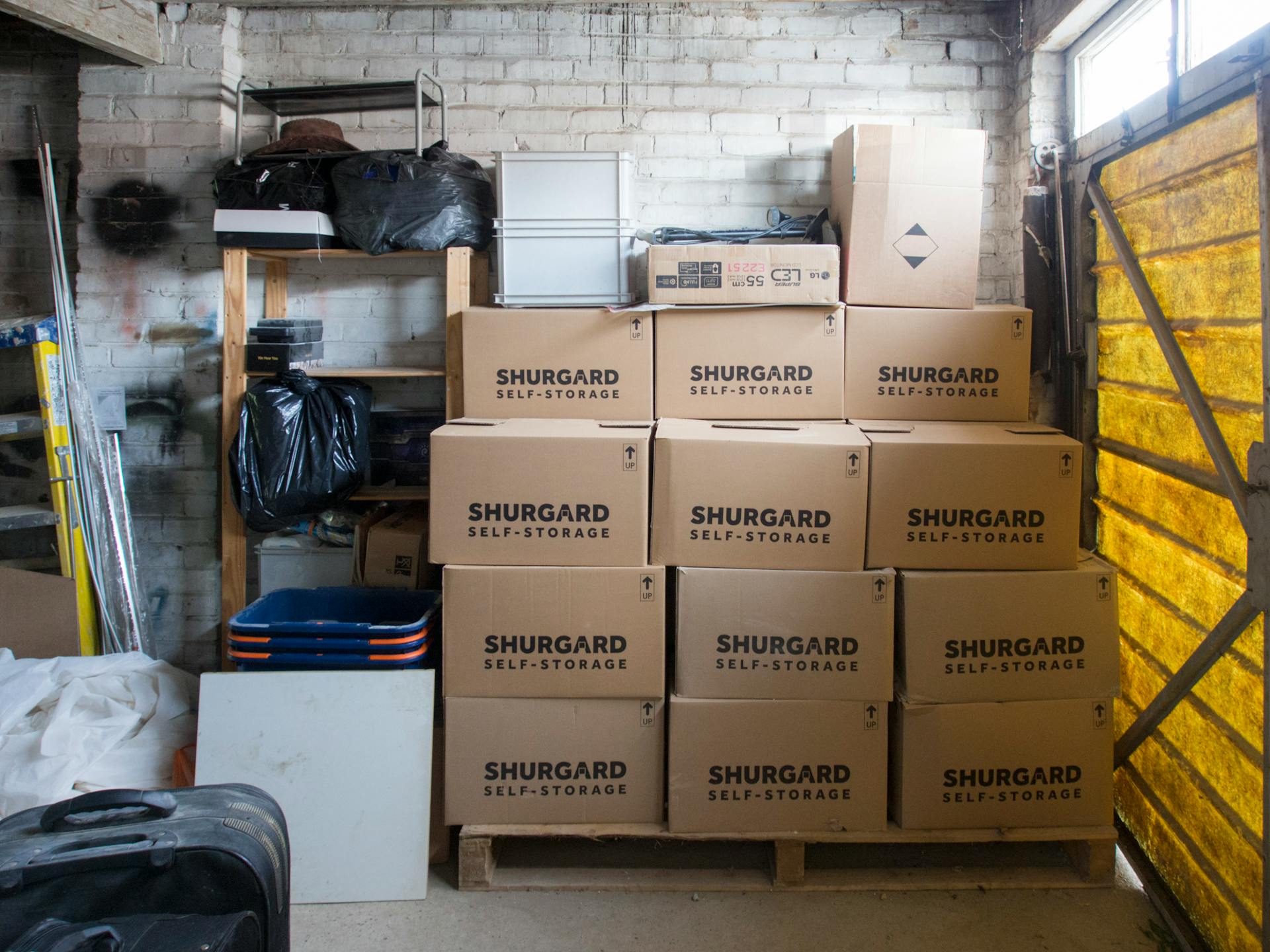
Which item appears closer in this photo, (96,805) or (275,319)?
(96,805)

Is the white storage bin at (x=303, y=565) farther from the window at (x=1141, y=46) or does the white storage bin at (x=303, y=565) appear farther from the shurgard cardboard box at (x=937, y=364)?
the window at (x=1141, y=46)

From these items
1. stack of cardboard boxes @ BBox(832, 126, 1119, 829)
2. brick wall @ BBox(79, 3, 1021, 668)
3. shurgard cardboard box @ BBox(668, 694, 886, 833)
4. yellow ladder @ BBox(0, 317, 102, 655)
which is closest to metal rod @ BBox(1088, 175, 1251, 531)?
stack of cardboard boxes @ BBox(832, 126, 1119, 829)

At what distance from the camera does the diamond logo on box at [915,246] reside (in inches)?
105

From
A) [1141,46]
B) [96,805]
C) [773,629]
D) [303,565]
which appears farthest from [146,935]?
[1141,46]

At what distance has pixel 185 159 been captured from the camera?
10.2ft

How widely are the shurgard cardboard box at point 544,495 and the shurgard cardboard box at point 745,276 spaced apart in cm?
51

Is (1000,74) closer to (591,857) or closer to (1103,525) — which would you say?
(1103,525)

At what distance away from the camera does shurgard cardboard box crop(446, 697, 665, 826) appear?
2.39 metres

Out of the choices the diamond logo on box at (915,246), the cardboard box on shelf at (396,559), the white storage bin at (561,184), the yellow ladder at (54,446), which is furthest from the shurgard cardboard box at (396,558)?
the diamond logo on box at (915,246)

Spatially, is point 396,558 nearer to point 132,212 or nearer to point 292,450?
point 292,450

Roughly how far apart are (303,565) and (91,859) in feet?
5.39

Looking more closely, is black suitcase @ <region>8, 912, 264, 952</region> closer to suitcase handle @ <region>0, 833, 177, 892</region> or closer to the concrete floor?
suitcase handle @ <region>0, 833, 177, 892</region>

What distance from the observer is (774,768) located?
2.37m

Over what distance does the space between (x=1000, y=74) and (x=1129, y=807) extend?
218 cm
